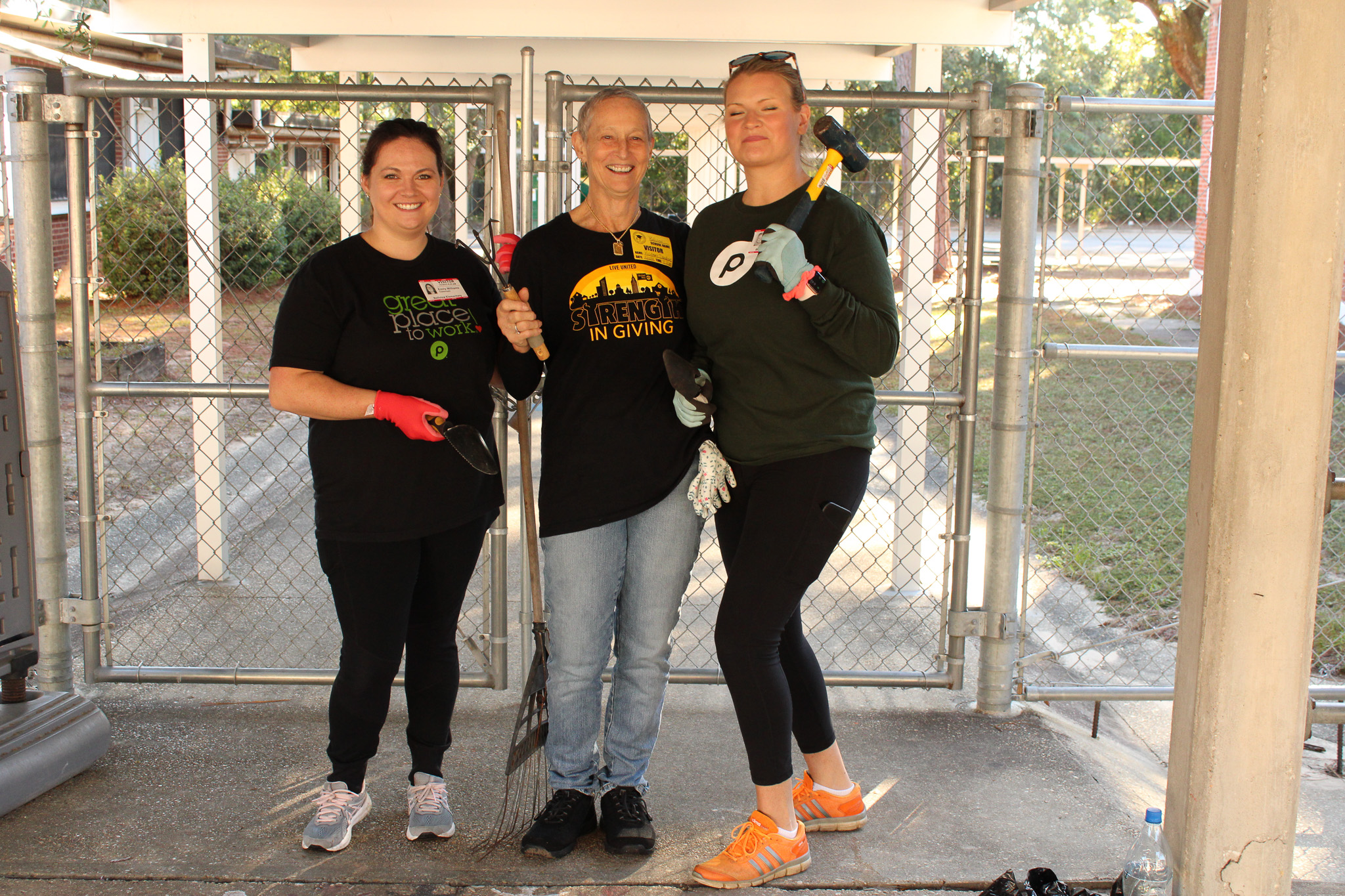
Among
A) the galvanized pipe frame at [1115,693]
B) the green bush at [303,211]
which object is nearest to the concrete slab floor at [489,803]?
the galvanized pipe frame at [1115,693]

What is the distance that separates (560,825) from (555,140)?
2.09 metres

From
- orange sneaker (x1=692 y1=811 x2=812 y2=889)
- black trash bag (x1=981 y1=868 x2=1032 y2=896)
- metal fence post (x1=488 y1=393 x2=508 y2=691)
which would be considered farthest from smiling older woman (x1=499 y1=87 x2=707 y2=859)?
black trash bag (x1=981 y1=868 x2=1032 y2=896)

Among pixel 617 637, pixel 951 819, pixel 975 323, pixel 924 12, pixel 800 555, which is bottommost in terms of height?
pixel 951 819

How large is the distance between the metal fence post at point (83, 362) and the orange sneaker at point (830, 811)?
98.5 inches

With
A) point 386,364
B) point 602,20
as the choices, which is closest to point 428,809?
point 386,364

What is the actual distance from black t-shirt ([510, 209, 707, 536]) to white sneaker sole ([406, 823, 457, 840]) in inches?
36.3

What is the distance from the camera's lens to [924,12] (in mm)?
4785

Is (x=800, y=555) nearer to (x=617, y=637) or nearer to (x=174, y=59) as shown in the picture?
(x=617, y=637)

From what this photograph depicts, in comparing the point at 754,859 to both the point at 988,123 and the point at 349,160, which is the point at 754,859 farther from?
the point at 349,160

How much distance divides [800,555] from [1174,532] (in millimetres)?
4877

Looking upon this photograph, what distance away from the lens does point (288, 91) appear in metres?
3.38

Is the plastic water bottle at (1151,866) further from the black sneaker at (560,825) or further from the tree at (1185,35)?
the tree at (1185,35)

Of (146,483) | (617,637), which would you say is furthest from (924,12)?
(146,483)

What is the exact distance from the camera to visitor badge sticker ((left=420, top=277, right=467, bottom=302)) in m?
2.79
